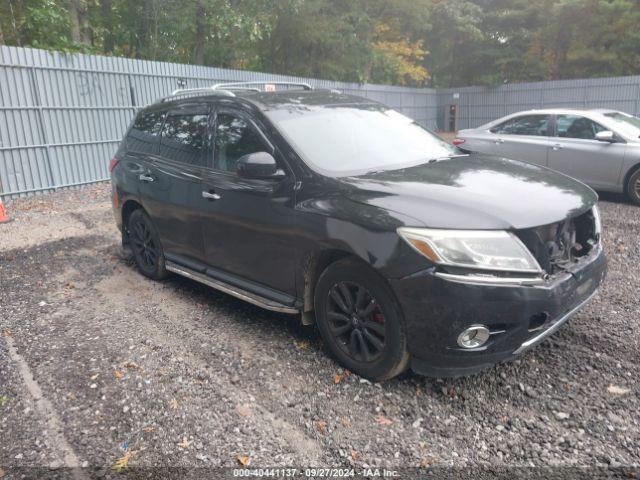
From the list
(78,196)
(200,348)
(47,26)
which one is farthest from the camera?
(47,26)

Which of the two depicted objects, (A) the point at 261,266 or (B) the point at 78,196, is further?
(B) the point at 78,196

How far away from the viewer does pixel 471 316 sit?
8.95 feet

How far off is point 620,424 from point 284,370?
1976 millimetres

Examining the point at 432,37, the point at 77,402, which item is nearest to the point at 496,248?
the point at 77,402

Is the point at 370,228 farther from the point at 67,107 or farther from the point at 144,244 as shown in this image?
the point at 67,107

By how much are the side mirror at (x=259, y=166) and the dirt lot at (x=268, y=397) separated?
1.24 meters

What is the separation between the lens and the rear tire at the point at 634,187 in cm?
771

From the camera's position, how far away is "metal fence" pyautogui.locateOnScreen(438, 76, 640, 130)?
1814cm

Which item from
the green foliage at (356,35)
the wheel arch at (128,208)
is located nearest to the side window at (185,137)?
the wheel arch at (128,208)

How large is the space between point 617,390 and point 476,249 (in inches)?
50.7

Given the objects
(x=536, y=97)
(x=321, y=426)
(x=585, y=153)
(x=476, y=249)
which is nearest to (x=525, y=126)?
(x=585, y=153)

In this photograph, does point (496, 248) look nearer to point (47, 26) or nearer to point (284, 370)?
point (284, 370)

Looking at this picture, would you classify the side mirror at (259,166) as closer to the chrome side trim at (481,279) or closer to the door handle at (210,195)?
the door handle at (210,195)

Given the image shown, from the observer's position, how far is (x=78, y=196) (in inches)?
385
